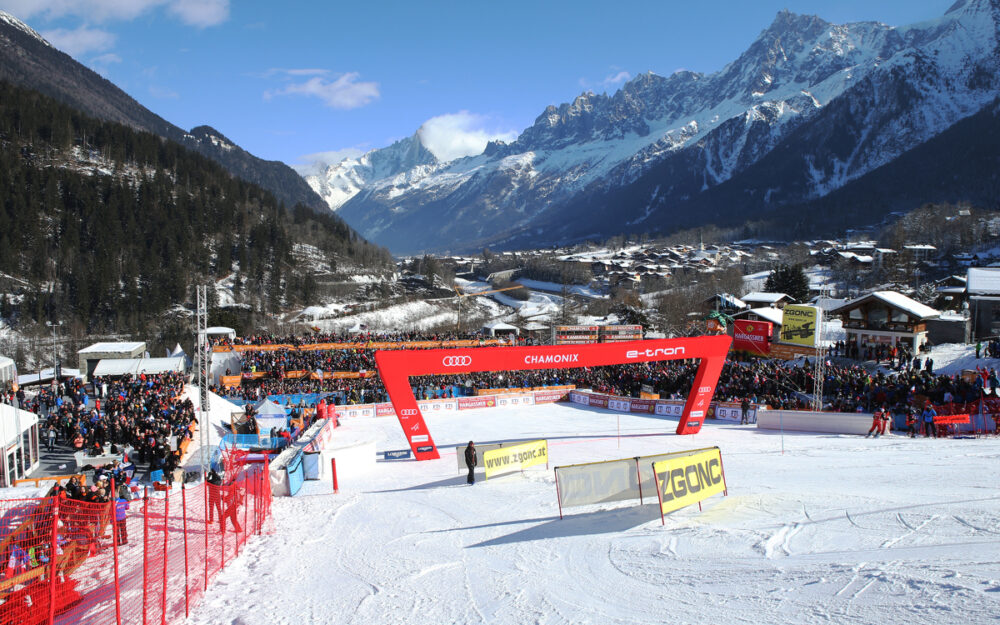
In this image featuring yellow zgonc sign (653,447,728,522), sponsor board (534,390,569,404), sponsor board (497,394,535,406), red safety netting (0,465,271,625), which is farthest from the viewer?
sponsor board (534,390,569,404)

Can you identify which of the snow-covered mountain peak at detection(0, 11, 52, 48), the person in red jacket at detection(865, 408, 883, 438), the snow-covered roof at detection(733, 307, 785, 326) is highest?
the snow-covered mountain peak at detection(0, 11, 52, 48)

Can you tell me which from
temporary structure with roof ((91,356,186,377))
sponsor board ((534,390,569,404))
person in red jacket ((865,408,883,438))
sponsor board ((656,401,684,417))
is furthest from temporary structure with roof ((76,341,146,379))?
person in red jacket ((865,408,883,438))

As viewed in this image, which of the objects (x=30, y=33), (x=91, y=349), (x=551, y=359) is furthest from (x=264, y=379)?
(x=30, y=33)

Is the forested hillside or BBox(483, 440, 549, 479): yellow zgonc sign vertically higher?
the forested hillside

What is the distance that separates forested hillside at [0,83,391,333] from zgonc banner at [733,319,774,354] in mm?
65153

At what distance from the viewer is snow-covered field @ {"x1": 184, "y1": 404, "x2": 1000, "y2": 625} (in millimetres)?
7180

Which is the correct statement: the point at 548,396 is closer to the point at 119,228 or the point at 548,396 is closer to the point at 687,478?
the point at 687,478

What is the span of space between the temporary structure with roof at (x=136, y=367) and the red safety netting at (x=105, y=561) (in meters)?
23.7

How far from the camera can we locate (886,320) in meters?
33.7

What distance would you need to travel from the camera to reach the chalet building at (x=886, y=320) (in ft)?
106

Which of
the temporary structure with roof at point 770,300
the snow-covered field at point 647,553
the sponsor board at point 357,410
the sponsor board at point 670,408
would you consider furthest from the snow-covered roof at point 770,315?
the sponsor board at point 357,410

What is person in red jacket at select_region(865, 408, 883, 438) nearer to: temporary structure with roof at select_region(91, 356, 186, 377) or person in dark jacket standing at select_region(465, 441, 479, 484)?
person in dark jacket standing at select_region(465, 441, 479, 484)

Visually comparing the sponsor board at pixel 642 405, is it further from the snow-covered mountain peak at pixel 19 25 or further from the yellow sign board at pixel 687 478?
the snow-covered mountain peak at pixel 19 25

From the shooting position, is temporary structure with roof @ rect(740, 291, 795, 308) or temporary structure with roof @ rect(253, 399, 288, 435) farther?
temporary structure with roof @ rect(740, 291, 795, 308)
